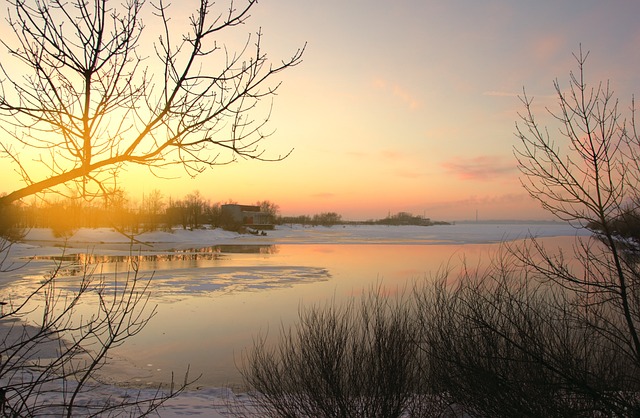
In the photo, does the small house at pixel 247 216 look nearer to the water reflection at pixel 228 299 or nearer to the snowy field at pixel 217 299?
the snowy field at pixel 217 299

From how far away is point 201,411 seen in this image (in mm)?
7852

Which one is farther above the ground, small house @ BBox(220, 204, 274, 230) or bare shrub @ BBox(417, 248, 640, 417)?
small house @ BBox(220, 204, 274, 230)

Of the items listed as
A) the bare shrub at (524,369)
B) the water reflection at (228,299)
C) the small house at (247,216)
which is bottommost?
the water reflection at (228,299)

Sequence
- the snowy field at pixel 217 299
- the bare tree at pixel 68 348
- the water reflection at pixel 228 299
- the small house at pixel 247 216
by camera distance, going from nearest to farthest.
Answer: the bare tree at pixel 68 348, the snowy field at pixel 217 299, the water reflection at pixel 228 299, the small house at pixel 247 216

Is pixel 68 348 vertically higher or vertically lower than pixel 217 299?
higher

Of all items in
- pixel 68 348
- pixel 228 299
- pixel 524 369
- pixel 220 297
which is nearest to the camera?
pixel 524 369

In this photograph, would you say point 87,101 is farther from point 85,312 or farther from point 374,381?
point 85,312

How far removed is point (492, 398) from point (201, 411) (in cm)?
484

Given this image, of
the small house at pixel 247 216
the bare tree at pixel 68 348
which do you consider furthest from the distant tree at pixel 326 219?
the bare tree at pixel 68 348

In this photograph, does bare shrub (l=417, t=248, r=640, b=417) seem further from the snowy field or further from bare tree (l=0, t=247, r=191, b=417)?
bare tree (l=0, t=247, r=191, b=417)

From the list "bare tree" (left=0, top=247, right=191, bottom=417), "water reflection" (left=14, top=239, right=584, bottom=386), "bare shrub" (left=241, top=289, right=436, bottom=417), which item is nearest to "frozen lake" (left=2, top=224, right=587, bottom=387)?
"water reflection" (left=14, top=239, right=584, bottom=386)

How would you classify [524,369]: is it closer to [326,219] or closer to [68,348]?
[68,348]

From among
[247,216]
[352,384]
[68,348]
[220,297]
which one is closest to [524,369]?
[352,384]

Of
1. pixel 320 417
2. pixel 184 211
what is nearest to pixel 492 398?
pixel 320 417
